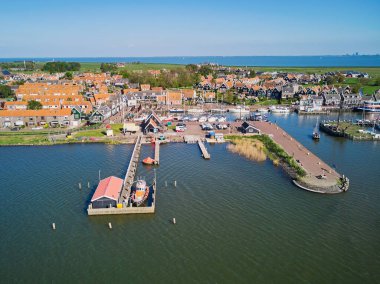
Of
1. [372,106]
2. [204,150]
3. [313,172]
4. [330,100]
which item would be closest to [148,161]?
[204,150]

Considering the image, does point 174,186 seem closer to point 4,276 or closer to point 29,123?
point 4,276

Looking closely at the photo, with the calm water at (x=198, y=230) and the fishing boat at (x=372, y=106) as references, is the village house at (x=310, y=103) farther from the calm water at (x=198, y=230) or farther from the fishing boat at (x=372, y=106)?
the calm water at (x=198, y=230)

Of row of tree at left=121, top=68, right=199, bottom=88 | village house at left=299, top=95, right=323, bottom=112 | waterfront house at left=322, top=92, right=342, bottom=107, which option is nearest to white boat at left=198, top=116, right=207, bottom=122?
village house at left=299, top=95, right=323, bottom=112

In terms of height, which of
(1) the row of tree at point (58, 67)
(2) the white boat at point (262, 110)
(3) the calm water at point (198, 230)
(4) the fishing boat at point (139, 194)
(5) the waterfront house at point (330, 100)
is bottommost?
(3) the calm water at point (198, 230)

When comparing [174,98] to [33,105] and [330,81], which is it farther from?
[330,81]

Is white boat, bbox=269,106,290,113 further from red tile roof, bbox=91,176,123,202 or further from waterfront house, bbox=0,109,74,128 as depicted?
red tile roof, bbox=91,176,123,202

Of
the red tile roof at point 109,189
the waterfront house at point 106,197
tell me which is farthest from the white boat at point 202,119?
the waterfront house at point 106,197
